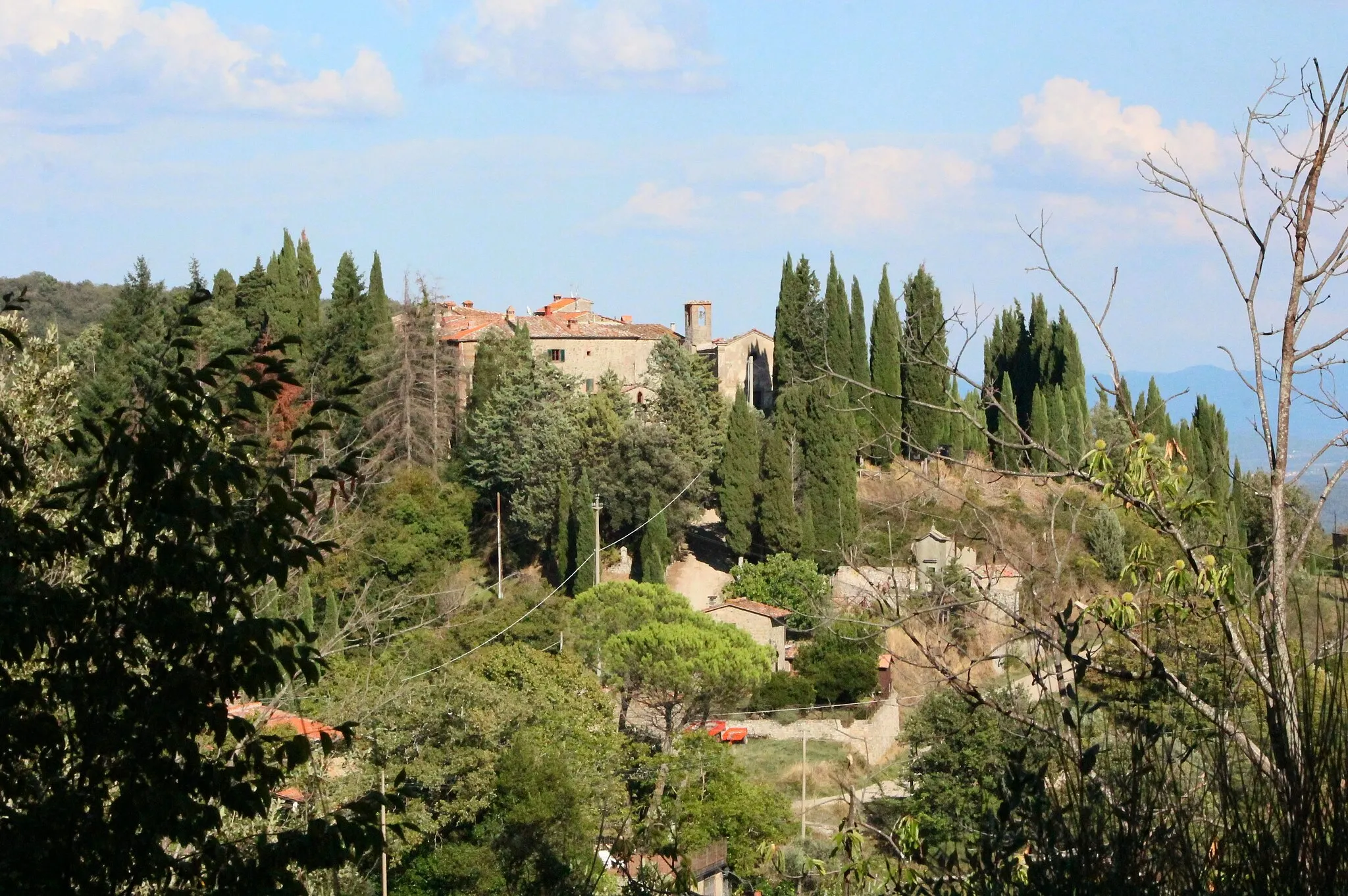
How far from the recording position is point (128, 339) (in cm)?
3422

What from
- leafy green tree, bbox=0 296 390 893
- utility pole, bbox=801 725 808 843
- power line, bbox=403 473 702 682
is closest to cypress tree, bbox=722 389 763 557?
power line, bbox=403 473 702 682

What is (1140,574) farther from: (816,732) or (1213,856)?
(816,732)

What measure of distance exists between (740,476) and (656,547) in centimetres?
334

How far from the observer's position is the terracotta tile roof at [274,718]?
851 cm

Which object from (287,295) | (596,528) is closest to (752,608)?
(596,528)

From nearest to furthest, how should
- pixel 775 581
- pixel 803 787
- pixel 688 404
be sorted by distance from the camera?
pixel 803 787 < pixel 775 581 < pixel 688 404

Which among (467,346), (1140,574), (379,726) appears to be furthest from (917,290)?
(1140,574)

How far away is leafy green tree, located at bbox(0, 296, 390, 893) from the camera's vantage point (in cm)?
375

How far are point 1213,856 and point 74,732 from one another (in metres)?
3.07

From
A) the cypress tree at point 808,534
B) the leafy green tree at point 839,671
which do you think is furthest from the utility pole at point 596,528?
the leafy green tree at point 839,671

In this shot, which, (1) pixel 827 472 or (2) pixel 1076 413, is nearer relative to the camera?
(1) pixel 827 472

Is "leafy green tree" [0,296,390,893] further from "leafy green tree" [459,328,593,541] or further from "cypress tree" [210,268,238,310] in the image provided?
"cypress tree" [210,268,238,310]

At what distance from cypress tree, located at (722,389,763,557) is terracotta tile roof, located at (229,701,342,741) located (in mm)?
17398

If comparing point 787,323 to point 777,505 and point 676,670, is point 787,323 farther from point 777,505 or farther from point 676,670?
point 676,670
